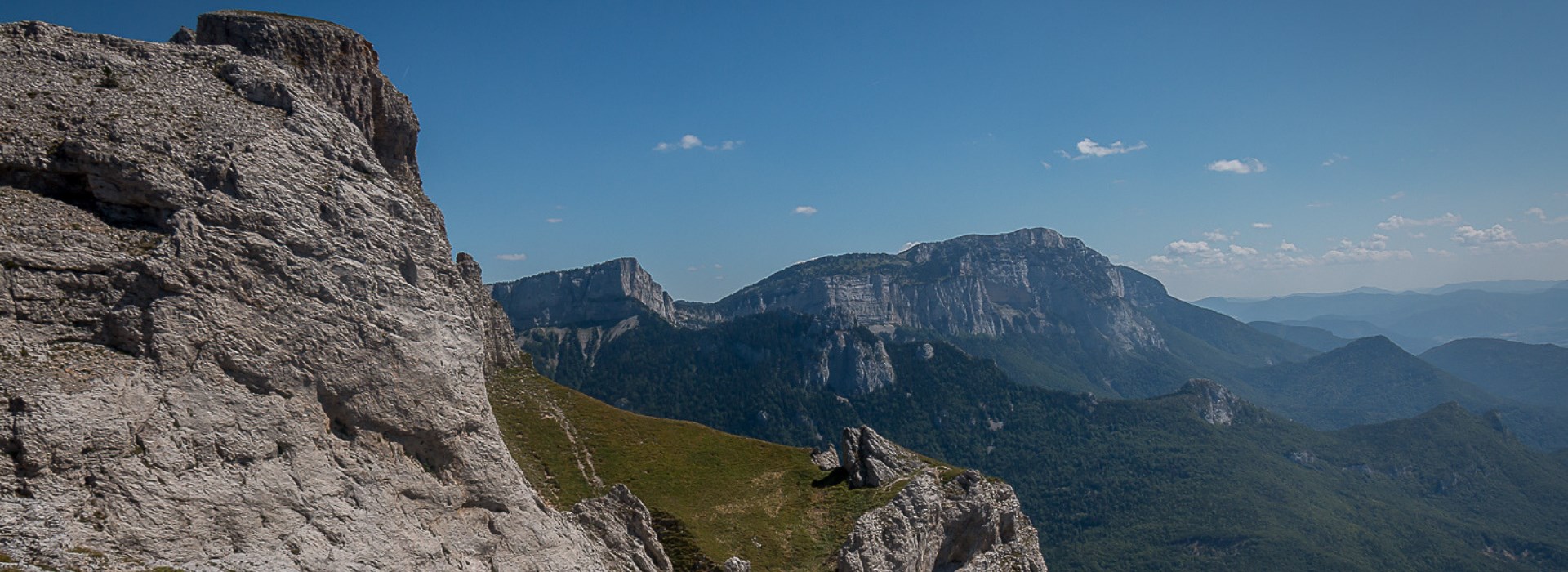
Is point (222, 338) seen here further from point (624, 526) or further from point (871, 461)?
point (871, 461)

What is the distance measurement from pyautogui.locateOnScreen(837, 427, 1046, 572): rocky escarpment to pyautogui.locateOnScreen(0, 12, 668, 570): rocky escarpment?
1030 inches

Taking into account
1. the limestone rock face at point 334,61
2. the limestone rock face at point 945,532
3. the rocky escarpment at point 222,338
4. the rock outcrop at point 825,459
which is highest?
the limestone rock face at point 334,61

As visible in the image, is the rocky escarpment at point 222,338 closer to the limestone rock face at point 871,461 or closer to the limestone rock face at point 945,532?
the limestone rock face at point 945,532

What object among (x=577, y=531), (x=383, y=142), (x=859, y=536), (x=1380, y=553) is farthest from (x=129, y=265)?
(x=1380, y=553)

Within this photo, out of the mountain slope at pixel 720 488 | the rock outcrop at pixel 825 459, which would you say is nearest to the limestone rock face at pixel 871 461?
the mountain slope at pixel 720 488

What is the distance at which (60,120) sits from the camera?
80.1ft

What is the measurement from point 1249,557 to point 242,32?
22184cm

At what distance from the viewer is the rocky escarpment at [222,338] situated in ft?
66.5

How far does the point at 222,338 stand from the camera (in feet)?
76.9

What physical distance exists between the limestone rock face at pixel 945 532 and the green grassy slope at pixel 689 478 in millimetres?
1722

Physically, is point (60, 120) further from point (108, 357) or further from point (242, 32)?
point (242, 32)

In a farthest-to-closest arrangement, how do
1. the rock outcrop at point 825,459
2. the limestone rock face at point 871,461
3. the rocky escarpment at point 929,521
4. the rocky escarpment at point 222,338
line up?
the rock outcrop at point 825,459 < the limestone rock face at point 871,461 < the rocky escarpment at point 929,521 < the rocky escarpment at point 222,338

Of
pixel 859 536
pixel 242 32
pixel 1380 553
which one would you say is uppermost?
pixel 242 32

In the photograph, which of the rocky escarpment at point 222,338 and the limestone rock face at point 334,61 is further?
the limestone rock face at point 334,61
